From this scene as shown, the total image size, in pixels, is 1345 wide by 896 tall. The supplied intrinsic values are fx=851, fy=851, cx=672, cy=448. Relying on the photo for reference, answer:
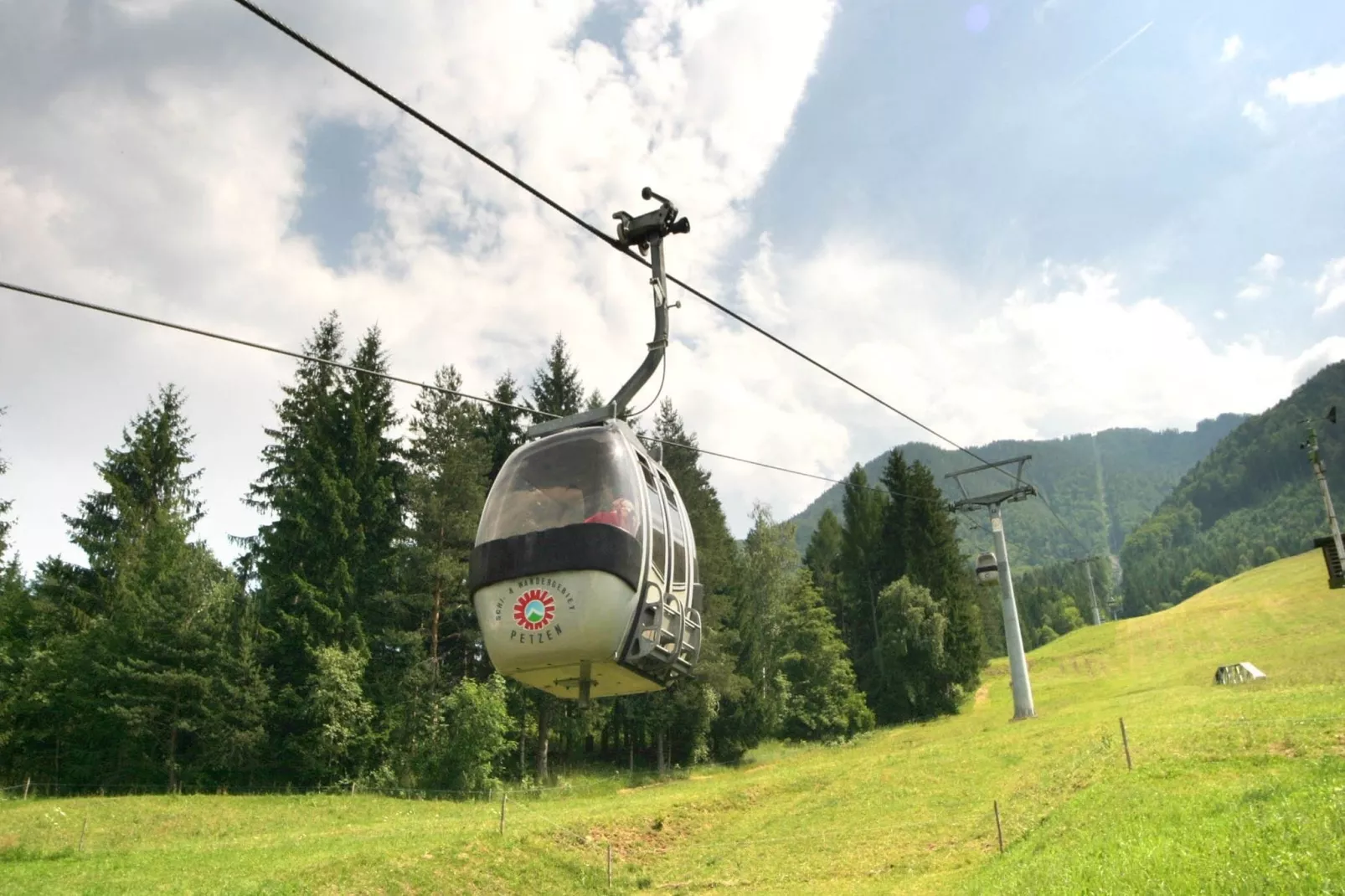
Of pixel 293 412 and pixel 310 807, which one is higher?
pixel 293 412

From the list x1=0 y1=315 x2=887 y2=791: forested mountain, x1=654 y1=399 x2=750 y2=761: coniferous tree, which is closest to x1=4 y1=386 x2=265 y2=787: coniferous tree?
x1=0 y1=315 x2=887 y2=791: forested mountain

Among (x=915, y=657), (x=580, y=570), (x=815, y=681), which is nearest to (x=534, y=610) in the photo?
(x=580, y=570)

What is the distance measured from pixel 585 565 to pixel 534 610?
2.20 feet

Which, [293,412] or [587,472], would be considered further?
[293,412]

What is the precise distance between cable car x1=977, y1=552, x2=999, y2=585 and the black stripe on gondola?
35.1 meters

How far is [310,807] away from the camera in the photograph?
31.6 metres

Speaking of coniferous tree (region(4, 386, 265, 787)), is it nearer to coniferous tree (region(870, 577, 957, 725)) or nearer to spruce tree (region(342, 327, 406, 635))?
spruce tree (region(342, 327, 406, 635))

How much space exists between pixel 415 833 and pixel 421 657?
603 inches

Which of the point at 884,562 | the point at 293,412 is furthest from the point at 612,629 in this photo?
the point at 884,562

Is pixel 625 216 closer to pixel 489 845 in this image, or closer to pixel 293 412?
pixel 489 845

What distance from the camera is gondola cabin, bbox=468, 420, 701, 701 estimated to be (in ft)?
25.5

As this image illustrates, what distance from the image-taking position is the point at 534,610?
788 cm

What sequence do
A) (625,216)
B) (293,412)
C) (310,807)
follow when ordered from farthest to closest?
(293,412)
(310,807)
(625,216)

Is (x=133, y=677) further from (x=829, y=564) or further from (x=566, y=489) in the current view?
(x=829, y=564)
